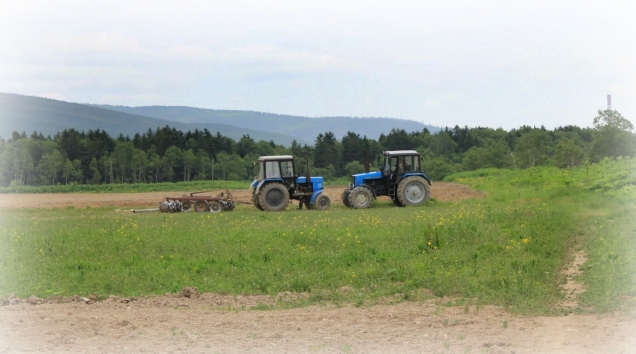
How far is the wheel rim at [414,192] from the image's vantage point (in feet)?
99.8

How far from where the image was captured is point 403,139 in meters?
91.7

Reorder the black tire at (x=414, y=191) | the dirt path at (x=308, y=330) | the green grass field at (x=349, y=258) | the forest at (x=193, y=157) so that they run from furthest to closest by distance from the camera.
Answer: the forest at (x=193, y=157) < the black tire at (x=414, y=191) < the green grass field at (x=349, y=258) < the dirt path at (x=308, y=330)

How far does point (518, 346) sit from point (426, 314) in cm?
202

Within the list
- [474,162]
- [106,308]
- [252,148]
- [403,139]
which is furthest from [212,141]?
[106,308]

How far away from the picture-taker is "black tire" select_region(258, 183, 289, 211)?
98.1 ft

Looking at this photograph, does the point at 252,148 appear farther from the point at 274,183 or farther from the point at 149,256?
the point at 149,256

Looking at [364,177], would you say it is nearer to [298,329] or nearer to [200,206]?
[200,206]

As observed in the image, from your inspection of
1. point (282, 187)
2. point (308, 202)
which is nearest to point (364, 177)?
point (308, 202)

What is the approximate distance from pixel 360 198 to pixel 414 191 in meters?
2.40

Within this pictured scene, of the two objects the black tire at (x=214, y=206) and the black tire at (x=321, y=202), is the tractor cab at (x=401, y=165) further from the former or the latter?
the black tire at (x=214, y=206)

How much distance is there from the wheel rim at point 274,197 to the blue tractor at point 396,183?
9.05 feet

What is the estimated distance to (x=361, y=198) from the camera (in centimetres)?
3003

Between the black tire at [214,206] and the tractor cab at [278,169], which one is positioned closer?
the black tire at [214,206]

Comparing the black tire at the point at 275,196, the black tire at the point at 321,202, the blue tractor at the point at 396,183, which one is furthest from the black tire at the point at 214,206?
the blue tractor at the point at 396,183
